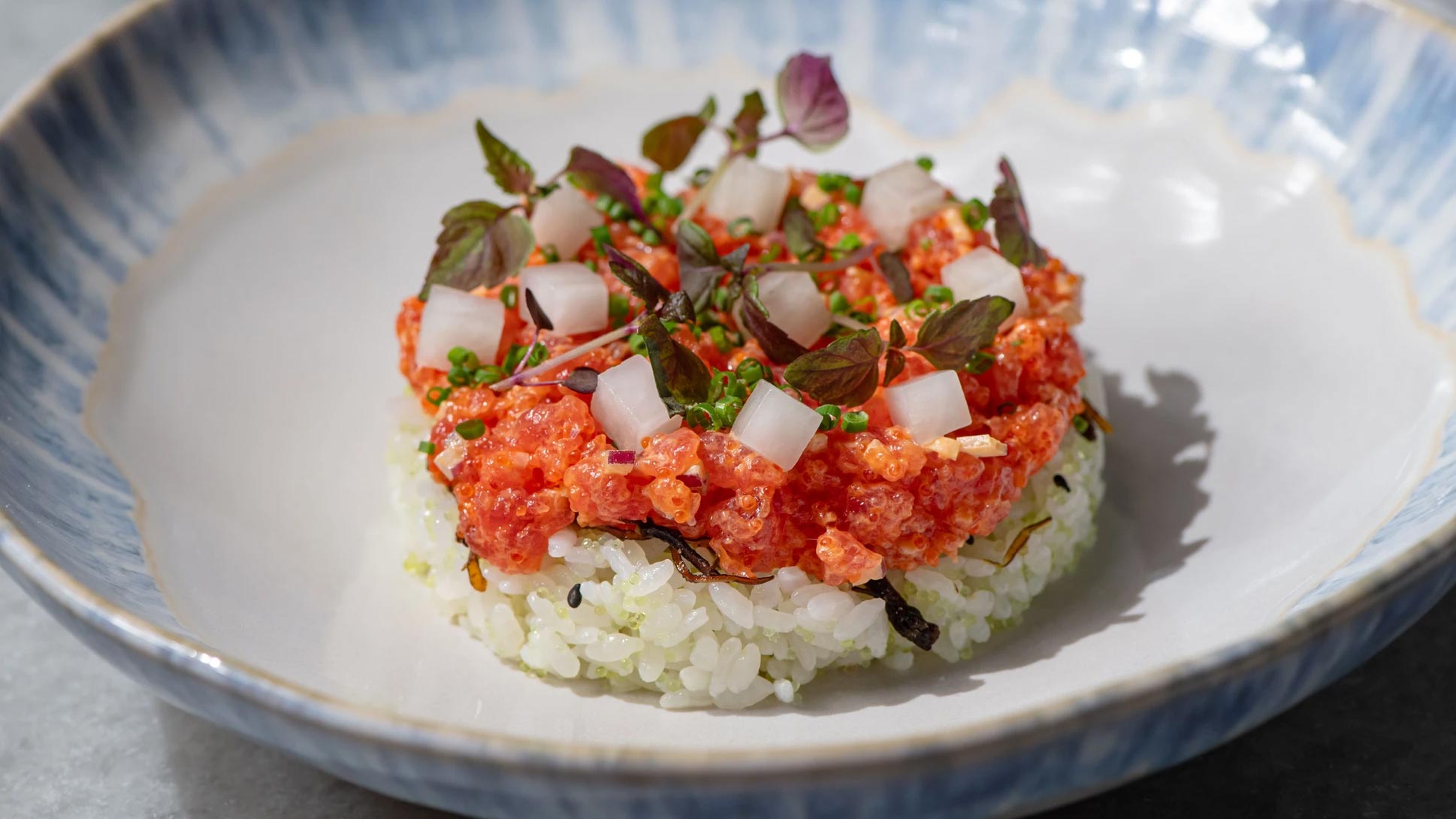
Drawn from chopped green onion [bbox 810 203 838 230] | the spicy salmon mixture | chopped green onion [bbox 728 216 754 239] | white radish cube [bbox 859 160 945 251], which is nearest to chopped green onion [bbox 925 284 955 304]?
the spicy salmon mixture

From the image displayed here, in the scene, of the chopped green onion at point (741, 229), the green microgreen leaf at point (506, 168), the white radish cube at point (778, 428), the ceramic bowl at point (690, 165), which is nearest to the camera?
the ceramic bowl at point (690, 165)

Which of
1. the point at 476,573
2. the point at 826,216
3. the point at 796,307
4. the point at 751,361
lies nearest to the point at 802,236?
the point at 826,216

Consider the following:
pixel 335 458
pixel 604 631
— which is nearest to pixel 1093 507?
pixel 604 631

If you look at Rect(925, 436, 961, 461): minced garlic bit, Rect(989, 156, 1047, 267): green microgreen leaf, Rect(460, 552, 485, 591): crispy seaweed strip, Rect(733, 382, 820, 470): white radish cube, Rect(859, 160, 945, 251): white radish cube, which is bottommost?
Rect(460, 552, 485, 591): crispy seaweed strip

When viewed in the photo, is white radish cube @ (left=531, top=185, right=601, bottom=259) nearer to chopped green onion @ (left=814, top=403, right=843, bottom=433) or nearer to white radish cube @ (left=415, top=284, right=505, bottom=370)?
white radish cube @ (left=415, top=284, right=505, bottom=370)

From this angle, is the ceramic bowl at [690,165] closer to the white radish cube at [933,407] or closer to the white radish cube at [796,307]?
the white radish cube at [933,407]

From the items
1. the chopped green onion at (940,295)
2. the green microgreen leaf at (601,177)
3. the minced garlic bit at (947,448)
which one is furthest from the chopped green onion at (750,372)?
the green microgreen leaf at (601,177)

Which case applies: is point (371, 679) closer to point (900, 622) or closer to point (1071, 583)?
point (900, 622)
